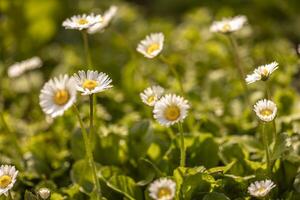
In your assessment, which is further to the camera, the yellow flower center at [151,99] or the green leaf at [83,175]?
the green leaf at [83,175]

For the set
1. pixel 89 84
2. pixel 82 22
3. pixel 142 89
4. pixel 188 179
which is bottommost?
pixel 142 89

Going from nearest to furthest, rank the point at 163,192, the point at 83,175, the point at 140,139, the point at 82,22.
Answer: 1. the point at 163,192
2. the point at 82,22
3. the point at 83,175
4. the point at 140,139

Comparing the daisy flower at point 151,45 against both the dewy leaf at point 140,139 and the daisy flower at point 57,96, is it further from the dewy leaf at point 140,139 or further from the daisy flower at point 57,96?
the daisy flower at point 57,96

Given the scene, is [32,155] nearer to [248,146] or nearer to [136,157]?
[136,157]

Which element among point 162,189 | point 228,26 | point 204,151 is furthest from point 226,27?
point 162,189

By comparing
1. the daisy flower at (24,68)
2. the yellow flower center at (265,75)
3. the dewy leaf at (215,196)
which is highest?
the yellow flower center at (265,75)

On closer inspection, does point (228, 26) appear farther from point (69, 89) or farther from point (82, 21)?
point (69, 89)

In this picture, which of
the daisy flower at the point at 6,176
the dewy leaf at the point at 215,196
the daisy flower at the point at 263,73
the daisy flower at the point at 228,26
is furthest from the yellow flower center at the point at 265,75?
the daisy flower at the point at 6,176
